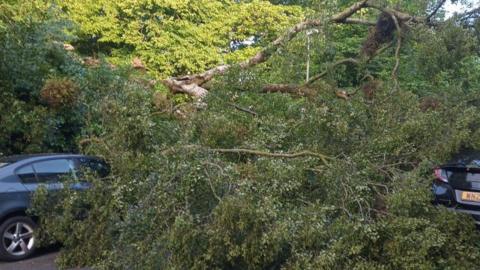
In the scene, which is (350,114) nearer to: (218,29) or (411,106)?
(411,106)

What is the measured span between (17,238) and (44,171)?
969 mm

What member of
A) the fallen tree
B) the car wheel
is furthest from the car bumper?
the car wheel

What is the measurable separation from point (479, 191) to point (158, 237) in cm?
329

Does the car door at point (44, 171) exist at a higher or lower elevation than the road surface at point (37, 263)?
higher

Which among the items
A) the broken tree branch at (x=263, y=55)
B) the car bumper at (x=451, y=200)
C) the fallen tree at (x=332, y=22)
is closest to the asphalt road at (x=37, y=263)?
the broken tree branch at (x=263, y=55)

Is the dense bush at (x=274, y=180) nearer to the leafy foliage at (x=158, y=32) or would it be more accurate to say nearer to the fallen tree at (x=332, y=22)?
the fallen tree at (x=332, y=22)

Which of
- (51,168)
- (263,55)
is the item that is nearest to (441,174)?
(51,168)

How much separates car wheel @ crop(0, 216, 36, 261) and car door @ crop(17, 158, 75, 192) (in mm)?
455

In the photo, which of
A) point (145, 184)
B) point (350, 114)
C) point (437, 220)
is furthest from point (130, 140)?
point (437, 220)

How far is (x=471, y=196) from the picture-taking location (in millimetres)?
5613

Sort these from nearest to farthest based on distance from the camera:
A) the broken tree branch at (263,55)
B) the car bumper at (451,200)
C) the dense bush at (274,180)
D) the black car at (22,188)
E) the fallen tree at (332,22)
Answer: the dense bush at (274,180) < the car bumper at (451,200) < the black car at (22,188) < the fallen tree at (332,22) < the broken tree branch at (263,55)

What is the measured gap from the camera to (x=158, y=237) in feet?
16.6

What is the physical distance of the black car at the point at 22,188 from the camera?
22.6 ft

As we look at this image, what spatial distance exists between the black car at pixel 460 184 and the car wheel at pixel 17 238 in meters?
5.06
